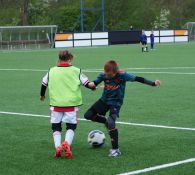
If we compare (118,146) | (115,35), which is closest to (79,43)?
(115,35)

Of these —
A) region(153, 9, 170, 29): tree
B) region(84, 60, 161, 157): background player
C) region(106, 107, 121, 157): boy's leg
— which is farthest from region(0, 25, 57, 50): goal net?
region(106, 107, 121, 157): boy's leg

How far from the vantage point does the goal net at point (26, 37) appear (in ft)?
184

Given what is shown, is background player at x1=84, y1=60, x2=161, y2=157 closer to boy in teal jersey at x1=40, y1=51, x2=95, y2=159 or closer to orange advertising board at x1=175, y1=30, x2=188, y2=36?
boy in teal jersey at x1=40, y1=51, x2=95, y2=159

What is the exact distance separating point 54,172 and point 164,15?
97.1 m

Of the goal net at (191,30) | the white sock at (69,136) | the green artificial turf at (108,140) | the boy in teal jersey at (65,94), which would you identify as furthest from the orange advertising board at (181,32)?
the white sock at (69,136)

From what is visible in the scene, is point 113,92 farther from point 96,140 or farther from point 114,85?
point 96,140

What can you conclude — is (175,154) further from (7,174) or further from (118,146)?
(7,174)

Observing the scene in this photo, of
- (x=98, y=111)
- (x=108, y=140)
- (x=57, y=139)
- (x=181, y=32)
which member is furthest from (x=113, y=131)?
(x=181, y=32)

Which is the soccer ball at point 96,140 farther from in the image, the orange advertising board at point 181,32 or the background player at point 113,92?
the orange advertising board at point 181,32

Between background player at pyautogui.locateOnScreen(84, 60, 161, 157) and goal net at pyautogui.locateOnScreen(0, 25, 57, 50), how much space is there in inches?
1879

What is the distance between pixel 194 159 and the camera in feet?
26.5

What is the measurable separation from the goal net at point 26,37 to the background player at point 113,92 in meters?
47.7

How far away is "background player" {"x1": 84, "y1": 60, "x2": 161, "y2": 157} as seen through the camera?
8.52 metres

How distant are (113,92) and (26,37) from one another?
49.4 meters
